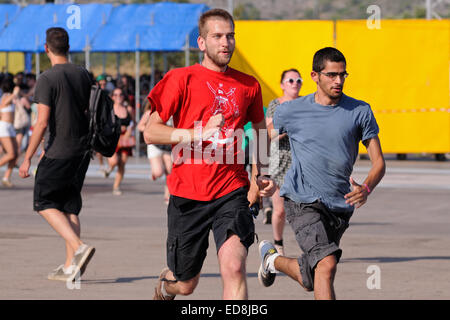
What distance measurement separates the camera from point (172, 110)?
20.8ft

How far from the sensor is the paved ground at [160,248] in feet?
27.8

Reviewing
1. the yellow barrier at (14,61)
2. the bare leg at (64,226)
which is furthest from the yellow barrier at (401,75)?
the yellow barrier at (14,61)

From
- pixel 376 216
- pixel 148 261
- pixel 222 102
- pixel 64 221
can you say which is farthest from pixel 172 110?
pixel 376 216

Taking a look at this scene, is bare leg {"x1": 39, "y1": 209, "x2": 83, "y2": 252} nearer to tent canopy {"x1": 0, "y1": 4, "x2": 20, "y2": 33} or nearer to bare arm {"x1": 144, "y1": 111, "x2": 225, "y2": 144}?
bare arm {"x1": 144, "y1": 111, "x2": 225, "y2": 144}

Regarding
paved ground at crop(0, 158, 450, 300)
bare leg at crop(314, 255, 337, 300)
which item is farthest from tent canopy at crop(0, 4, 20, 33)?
bare leg at crop(314, 255, 337, 300)

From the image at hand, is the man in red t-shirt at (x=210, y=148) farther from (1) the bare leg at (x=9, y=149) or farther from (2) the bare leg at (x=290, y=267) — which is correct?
(1) the bare leg at (x=9, y=149)

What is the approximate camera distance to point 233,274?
241 inches

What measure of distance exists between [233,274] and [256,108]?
111 cm

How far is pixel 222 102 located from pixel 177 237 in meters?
0.89

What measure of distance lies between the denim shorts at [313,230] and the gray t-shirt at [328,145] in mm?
56

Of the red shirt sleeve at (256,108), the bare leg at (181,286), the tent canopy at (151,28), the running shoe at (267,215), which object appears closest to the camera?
the red shirt sleeve at (256,108)

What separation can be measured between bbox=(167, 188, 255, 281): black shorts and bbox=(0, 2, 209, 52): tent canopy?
1701 cm

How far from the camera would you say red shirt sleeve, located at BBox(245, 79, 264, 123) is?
655cm

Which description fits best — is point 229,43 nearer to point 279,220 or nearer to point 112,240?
point 279,220
